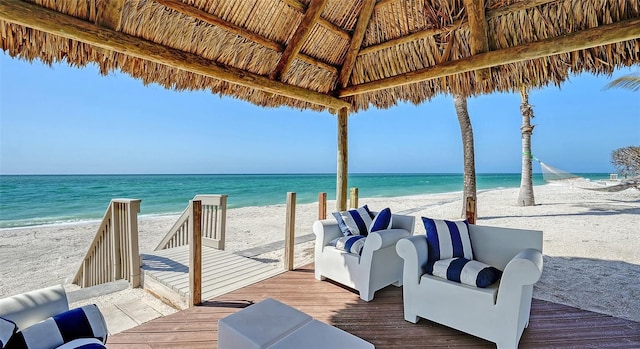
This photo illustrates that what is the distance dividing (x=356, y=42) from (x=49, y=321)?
3631 millimetres

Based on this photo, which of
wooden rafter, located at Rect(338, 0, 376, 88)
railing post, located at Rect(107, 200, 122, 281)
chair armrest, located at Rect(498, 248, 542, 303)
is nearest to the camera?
chair armrest, located at Rect(498, 248, 542, 303)

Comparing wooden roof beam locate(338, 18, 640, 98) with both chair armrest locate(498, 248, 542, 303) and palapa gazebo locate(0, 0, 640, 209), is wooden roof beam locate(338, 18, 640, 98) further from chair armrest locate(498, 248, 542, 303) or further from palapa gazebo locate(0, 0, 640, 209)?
chair armrest locate(498, 248, 542, 303)

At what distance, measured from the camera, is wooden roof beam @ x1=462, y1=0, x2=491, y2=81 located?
9.04ft

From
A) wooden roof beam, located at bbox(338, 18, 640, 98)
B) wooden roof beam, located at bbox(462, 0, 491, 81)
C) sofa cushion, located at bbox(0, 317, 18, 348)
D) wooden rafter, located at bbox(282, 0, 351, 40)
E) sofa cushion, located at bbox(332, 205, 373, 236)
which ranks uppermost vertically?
wooden rafter, located at bbox(282, 0, 351, 40)

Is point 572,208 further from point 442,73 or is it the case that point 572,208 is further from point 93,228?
point 93,228

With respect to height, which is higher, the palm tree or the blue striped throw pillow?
the palm tree

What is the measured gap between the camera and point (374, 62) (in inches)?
149

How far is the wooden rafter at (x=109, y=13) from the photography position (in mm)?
2143

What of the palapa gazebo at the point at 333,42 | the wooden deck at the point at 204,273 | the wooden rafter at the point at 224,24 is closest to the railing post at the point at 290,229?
the wooden deck at the point at 204,273

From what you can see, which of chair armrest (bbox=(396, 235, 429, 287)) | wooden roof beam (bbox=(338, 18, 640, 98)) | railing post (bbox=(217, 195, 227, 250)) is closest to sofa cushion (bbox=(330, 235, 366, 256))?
chair armrest (bbox=(396, 235, 429, 287))

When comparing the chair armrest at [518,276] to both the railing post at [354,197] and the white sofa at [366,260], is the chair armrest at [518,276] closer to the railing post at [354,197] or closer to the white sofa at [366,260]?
the white sofa at [366,260]

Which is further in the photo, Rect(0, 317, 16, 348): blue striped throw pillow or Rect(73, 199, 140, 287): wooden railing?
Rect(73, 199, 140, 287): wooden railing

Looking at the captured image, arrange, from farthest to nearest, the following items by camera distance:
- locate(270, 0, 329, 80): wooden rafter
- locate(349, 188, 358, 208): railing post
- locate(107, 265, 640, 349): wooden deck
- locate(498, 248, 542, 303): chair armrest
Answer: locate(349, 188, 358, 208): railing post
locate(270, 0, 329, 80): wooden rafter
locate(107, 265, 640, 349): wooden deck
locate(498, 248, 542, 303): chair armrest

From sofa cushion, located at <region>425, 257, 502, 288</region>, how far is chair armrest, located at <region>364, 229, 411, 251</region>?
45 centimetres
